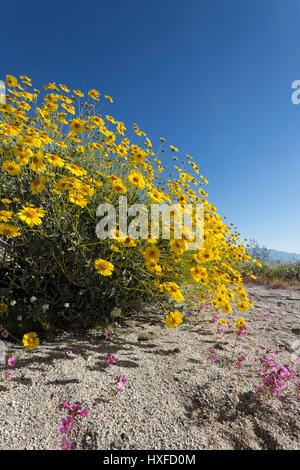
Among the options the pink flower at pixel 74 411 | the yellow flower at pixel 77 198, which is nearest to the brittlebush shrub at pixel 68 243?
the yellow flower at pixel 77 198

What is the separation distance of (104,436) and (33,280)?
1.43 metres

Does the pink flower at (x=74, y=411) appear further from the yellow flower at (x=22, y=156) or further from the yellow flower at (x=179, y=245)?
the yellow flower at (x=22, y=156)

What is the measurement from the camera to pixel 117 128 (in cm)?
294

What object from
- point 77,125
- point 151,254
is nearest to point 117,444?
point 151,254

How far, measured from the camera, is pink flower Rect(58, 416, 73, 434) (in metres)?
1.21

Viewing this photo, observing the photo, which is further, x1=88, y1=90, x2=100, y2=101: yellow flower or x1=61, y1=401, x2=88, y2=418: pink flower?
x1=88, y1=90, x2=100, y2=101: yellow flower

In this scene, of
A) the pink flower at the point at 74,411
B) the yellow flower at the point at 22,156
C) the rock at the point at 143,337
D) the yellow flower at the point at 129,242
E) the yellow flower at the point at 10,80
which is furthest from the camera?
A: the yellow flower at the point at 10,80

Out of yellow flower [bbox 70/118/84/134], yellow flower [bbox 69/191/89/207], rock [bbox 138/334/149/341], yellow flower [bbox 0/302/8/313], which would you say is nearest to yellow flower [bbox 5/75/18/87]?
yellow flower [bbox 70/118/84/134]

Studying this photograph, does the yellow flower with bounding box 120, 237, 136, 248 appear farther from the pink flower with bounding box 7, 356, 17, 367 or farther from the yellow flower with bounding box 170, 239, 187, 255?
the pink flower with bounding box 7, 356, 17, 367

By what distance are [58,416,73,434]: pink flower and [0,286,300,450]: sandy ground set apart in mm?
47

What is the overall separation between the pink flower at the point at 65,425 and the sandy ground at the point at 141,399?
0.05 m

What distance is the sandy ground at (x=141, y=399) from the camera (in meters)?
1.26

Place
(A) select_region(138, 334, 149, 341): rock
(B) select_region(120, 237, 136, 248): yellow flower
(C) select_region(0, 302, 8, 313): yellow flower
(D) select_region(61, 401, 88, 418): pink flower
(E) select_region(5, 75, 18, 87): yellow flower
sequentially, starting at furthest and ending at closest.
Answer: (E) select_region(5, 75, 18, 87): yellow flower
(A) select_region(138, 334, 149, 341): rock
(C) select_region(0, 302, 8, 313): yellow flower
(B) select_region(120, 237, 136, 248): yellow flower
(D) select_region(61, 401, 88, 418): pink flower
